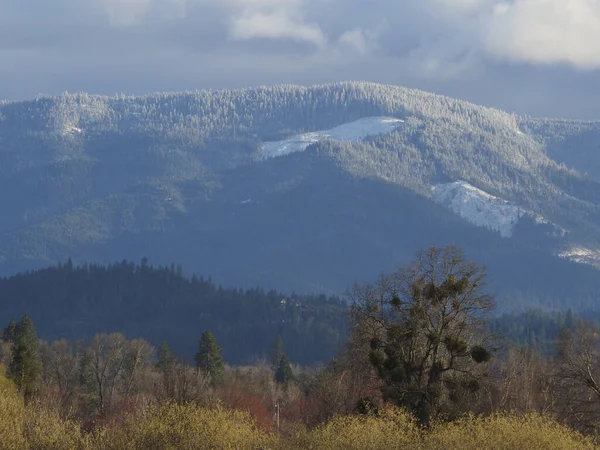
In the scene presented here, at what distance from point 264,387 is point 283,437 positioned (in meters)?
87.2

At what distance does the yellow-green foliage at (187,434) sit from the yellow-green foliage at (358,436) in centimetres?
260

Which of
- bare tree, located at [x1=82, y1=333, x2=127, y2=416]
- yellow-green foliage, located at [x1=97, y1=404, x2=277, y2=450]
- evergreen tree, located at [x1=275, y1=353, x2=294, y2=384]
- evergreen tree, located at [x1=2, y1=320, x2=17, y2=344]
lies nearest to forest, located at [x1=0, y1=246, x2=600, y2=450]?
yellow-green foliage, located at [x1=97, y1=404, x2=277, y2=450]

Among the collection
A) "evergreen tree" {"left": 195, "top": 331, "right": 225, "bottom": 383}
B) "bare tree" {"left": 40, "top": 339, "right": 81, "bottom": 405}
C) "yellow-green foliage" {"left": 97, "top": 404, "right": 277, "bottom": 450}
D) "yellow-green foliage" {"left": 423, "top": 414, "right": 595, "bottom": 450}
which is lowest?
"bare tree" {"left": 40, "top": 339, "right": 81, "bottom": 405}

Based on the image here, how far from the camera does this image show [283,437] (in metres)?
69.0

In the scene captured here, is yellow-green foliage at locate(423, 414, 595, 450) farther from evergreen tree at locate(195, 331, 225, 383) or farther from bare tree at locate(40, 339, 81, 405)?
evergreen tree at locate(195, 331, 225, 383)

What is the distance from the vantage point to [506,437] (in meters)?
59.8

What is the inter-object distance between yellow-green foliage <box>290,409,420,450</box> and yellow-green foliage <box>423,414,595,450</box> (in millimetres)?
1488

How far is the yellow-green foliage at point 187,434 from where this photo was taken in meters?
62.8

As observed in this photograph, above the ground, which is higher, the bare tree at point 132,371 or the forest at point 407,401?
the forest at point 407,401

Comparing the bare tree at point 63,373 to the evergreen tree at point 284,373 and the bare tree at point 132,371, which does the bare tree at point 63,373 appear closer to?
the bare tree at point 132,371

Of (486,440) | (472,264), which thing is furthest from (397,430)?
(472,264)

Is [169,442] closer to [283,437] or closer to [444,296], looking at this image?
[283,437]

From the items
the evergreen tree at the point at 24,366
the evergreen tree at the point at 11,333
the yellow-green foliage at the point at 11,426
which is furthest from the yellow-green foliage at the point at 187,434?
the evergreen tree at the point at 11,333

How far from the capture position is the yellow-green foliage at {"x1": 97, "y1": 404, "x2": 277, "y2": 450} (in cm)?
6281
